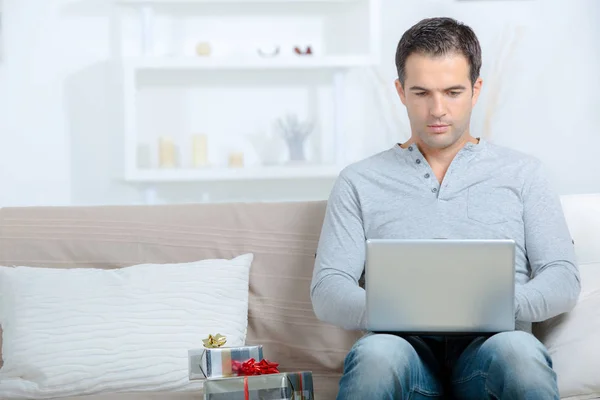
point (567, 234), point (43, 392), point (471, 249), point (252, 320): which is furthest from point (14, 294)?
point (567, 234)

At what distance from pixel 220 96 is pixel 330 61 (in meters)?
0.52

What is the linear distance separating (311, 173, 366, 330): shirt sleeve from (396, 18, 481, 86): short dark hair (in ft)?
1.00

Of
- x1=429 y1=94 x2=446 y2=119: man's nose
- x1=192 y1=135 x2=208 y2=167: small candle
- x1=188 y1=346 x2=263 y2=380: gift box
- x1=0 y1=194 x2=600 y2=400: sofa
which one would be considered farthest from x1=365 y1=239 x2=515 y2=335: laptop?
x1=192 y1=135 x2=208 y2=167: small candle

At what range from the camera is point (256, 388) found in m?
1.53

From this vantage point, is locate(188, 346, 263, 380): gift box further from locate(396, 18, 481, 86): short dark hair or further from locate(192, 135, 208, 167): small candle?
locate(192, 135, 208, 167): small candle

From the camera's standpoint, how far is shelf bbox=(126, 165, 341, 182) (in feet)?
11.5

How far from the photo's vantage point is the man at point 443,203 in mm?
1688

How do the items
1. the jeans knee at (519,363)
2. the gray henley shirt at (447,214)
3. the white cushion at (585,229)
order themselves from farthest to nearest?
1. the white cushion at (585,229)
2. the gray henley shirt at (447,214)
3. the jeans knee at (519,363)

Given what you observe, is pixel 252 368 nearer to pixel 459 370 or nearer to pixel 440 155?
pixel 459 370

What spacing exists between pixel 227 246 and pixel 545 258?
75cm

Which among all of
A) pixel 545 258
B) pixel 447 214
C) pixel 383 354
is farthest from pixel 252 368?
pixel 545 258

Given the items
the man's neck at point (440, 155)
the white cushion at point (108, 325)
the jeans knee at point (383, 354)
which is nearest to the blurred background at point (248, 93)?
the white cushion at point (108, 325)

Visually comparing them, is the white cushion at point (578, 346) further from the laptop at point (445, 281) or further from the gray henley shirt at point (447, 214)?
the laptop at point (445, 281)

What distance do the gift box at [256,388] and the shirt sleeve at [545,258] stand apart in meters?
0.45
